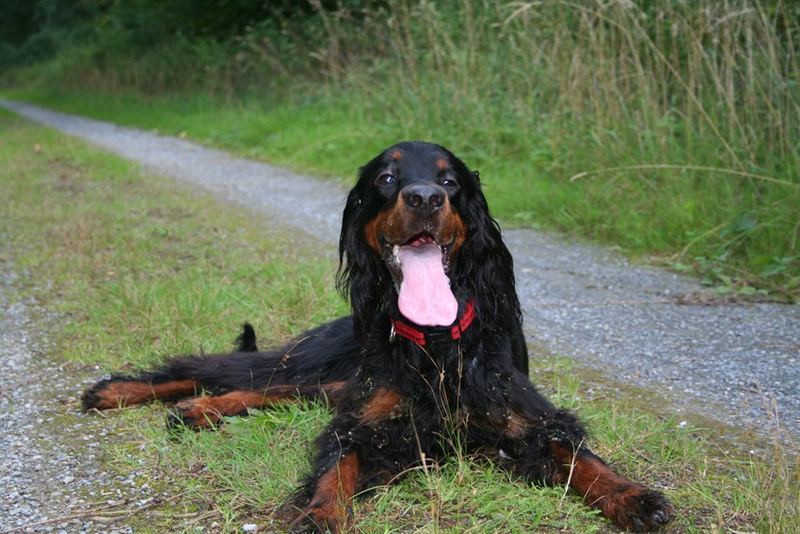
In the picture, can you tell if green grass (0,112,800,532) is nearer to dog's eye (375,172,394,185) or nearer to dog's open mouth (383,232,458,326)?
dog's open mouth (383,232,458,326)

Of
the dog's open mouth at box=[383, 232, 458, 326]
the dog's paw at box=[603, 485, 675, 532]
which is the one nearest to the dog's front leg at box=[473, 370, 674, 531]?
the dog's paw at box=[603, 485, 675, 532]

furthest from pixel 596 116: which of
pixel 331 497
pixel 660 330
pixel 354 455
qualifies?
pixel 331 497

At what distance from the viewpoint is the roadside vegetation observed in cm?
539

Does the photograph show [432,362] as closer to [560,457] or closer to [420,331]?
[420,331]

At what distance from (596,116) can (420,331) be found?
4435 millimetres

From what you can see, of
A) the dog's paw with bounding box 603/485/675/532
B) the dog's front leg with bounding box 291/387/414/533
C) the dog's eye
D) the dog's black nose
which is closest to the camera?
the dog's paw with bounding box 603/485/675/532

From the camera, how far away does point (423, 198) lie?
8.71 ft

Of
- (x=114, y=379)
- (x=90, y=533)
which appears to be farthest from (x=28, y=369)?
(x=90, y=533)

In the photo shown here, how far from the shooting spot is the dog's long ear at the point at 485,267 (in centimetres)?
288

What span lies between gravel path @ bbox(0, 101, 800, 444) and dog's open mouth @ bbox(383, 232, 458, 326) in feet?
3.21

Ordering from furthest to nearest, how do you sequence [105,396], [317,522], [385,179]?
[105,396] < [385,179] < [317,522]

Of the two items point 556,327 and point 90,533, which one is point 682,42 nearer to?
point 556,327

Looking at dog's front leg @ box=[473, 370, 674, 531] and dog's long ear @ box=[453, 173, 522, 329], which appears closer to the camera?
dog's front leg @ box=[473, 370, 674, 531]

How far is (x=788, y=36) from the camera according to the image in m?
5.38
